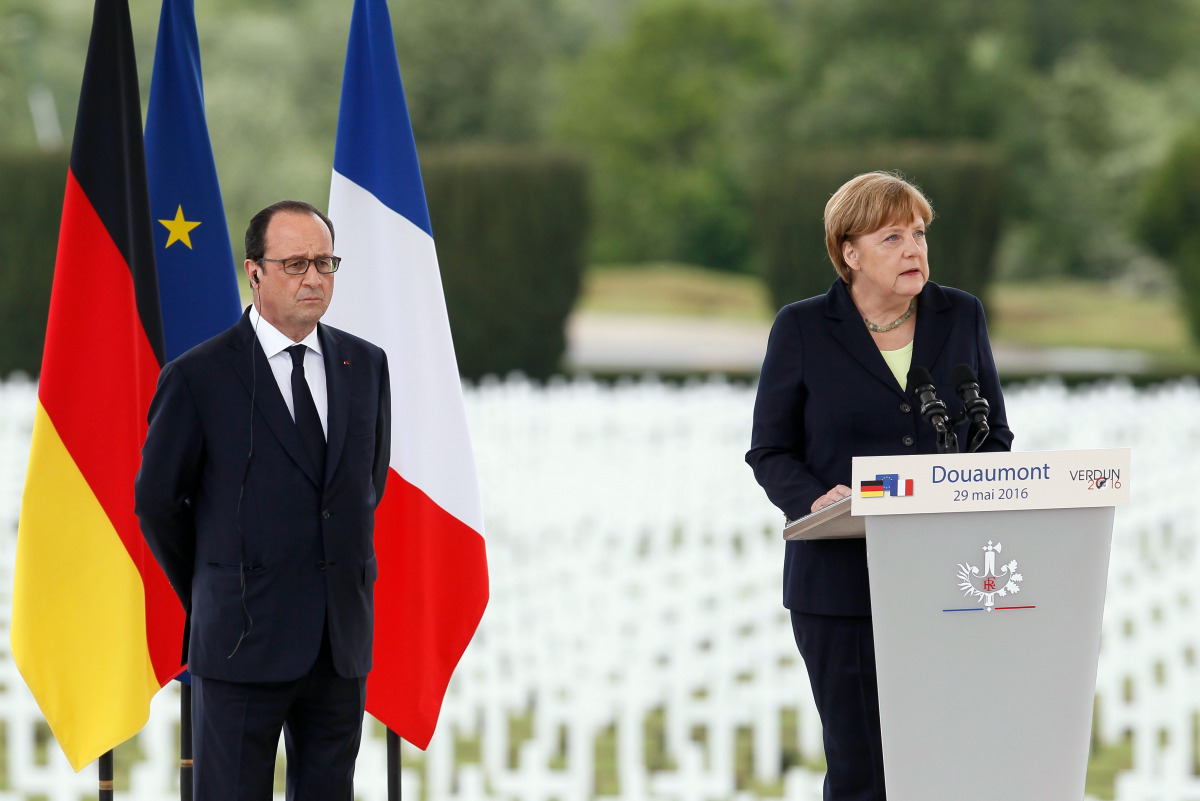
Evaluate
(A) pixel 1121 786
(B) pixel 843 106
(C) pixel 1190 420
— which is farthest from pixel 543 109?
(A) pixel 1121 786

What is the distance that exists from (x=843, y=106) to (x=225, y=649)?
26.7 meters

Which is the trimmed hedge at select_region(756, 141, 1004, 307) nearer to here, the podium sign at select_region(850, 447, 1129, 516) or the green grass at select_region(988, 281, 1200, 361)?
the green grass at select_region(988, 281, 1200, 361)

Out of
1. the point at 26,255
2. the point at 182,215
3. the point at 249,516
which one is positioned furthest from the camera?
the point at 26,255

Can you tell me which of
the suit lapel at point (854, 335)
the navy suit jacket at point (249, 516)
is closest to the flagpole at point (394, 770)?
the navy suit jacket at point (249, 516)

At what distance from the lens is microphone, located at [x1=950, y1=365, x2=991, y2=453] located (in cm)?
231

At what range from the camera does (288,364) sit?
2570 millimetres

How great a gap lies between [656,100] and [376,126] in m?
31.4

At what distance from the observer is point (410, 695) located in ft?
10.9

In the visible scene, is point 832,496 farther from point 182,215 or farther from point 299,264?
point 182,215

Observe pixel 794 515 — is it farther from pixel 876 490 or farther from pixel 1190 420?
pixel 1190 420

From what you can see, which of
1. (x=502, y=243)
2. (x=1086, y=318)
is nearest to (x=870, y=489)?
(x=502, y=243)

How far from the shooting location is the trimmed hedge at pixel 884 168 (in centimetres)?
2130

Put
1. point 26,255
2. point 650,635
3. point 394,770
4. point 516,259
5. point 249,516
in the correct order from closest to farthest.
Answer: point 249,516 < point 394,770 < point 650,635 < point 26,255 < point 516,259

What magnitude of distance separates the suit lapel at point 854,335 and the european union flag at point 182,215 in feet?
5.13
